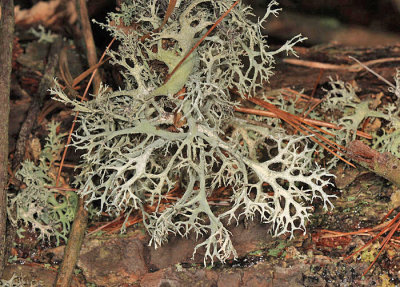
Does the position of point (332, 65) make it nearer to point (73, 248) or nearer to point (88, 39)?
point (88, 39)

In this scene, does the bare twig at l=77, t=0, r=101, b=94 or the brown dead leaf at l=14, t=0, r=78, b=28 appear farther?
the brown dead leaf at l=14, t=0, r=78, b=28

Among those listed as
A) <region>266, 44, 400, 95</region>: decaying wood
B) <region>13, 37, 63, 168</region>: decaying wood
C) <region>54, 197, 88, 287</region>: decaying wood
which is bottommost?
<region>54, 197, 88, 287</region>: decaying wood

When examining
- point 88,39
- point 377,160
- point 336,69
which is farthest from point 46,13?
point 377,160

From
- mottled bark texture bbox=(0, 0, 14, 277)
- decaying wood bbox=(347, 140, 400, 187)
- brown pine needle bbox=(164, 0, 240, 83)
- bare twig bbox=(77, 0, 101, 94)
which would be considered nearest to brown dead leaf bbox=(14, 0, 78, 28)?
bare twig bbox=(77, 0, 101, 94)

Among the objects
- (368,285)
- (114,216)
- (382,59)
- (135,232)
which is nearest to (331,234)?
(368,285)

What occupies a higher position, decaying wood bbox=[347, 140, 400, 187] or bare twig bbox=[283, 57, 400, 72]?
bare twig bbox=[283, 57, 400, 72]

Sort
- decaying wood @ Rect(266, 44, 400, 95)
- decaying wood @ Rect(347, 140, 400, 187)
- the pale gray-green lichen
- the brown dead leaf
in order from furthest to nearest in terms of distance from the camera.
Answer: the brown dead leaf < decaying wood @ Rect(266, 44, 400, 95) < the pale gray-green lichen < decaying wood @ Rect(347, 140, 400, 187)

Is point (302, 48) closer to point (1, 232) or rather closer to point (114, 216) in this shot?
point (114, 216)

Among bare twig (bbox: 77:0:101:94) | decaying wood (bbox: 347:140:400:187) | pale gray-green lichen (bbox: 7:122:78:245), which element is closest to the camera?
decaying wood (bbox: 347:140:400:187)

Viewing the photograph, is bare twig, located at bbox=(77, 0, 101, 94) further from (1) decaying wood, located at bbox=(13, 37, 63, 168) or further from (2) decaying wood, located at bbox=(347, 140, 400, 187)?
(2) decaying wood, located at bbox=(347, 140, 400, 187)
